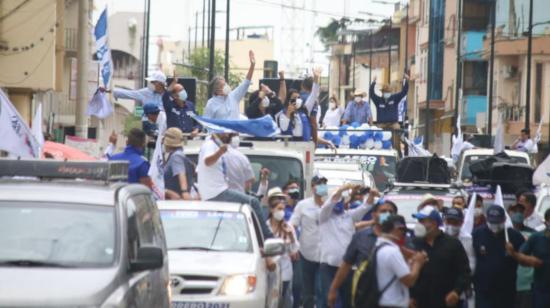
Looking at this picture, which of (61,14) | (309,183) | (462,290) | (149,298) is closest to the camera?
(149,298)

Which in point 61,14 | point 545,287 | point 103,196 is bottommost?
point 545,287

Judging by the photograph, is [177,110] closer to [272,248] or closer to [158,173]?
[158,173]

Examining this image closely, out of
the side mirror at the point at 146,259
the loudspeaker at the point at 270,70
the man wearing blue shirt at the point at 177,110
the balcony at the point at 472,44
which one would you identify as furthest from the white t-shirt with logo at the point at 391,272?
the balcony at the point at 472,44

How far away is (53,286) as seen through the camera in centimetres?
1130

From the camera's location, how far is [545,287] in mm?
19641

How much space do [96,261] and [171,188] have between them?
9.91m

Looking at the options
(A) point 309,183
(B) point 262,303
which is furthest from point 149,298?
(A) point 309,183

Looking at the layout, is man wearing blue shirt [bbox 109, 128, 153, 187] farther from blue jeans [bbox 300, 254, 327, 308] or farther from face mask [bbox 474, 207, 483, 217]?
face mask [bbox 474, 207, 483, 217]

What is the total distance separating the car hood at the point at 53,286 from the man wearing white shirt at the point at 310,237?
9936 mm

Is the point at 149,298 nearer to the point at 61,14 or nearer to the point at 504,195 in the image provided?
the point at 504,195

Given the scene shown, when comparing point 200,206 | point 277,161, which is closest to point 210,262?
point 200,206

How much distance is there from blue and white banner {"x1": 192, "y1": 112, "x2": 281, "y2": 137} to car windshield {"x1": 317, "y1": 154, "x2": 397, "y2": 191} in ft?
24.0

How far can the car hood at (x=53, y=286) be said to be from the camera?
36.3ft

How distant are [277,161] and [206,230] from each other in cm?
656
